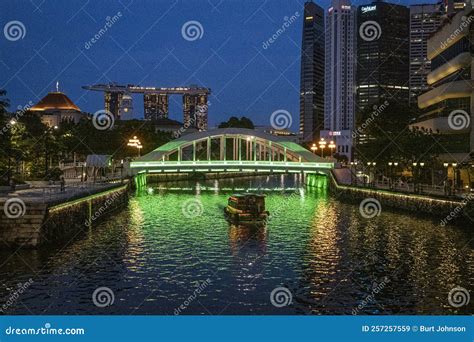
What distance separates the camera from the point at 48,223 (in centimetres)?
4012

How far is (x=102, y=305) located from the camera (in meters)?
25.4

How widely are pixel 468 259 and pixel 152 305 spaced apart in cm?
2119

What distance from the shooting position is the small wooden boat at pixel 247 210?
55344 mm

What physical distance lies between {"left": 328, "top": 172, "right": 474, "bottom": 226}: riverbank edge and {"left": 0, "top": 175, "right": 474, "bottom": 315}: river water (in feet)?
8.18

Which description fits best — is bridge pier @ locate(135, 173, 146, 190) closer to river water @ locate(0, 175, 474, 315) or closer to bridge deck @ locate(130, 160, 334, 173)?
bridge deck @ locate(130, 160, 334, 173)

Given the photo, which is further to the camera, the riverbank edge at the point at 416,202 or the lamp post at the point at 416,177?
the lamp post at the point at 416,177

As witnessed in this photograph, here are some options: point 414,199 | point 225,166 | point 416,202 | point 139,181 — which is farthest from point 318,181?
point 416,202

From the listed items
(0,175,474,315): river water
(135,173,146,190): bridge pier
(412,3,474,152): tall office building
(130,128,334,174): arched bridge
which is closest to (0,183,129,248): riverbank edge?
(0,175,474,315): river water

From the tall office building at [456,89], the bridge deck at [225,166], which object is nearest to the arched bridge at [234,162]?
the bridge deck at [225,166]

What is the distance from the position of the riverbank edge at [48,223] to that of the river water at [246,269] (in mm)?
1295

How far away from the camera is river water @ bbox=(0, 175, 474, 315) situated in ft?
83.2

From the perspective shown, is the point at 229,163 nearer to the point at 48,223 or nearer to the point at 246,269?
the point at 48,223

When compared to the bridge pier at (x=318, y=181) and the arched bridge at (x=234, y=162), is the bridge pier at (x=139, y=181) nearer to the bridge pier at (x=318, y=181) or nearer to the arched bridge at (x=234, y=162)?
the arched bridge at (x=234, y=162)

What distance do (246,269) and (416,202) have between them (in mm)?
35949
